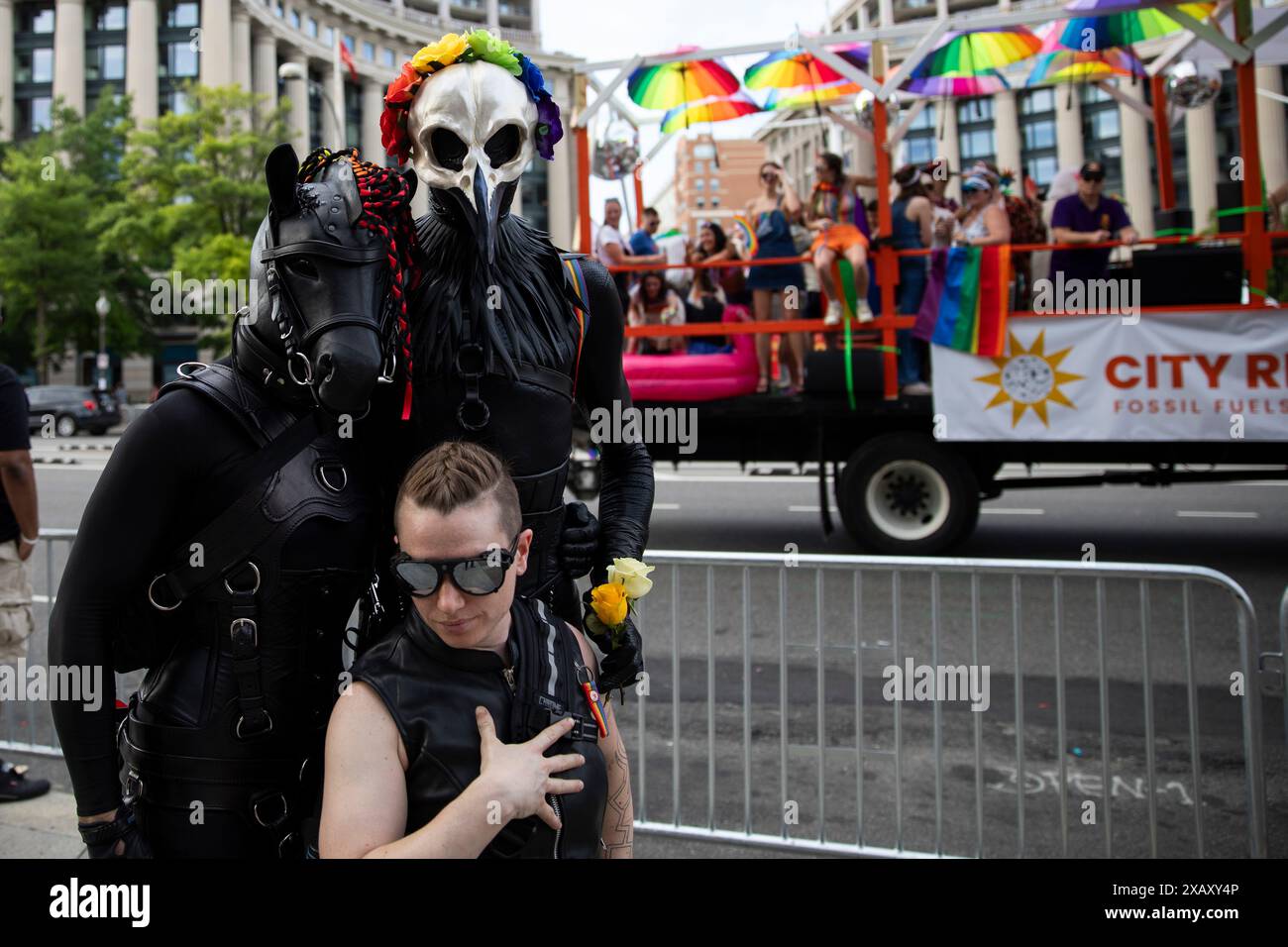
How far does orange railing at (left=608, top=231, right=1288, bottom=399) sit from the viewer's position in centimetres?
726

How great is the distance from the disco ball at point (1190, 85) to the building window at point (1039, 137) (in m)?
50.4

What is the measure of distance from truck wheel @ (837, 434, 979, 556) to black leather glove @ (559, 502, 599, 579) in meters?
6.35

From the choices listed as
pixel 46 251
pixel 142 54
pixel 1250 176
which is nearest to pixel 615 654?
pixel 1250 176

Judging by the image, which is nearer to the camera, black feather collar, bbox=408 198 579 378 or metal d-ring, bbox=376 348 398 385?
metal d-ring, bbox=376 348 398 385

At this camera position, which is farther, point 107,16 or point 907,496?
point 107,16

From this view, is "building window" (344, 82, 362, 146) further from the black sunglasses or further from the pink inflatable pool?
the black sunglasses

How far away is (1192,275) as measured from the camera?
7.30 metres

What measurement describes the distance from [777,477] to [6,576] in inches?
438

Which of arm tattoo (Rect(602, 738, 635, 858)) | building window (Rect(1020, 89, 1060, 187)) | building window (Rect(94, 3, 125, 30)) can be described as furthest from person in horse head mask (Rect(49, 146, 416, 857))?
building window (Rect(94, 3, 125, 30))

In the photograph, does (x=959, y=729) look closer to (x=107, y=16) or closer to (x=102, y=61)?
(x=102, y=61)

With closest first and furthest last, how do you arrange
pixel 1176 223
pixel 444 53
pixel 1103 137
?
pixel 444 53, pixel 1176 223, pixel 1103 137

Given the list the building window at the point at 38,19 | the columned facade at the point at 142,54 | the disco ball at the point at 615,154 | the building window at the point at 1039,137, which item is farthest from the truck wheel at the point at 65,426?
the building window at the point at 1039,137

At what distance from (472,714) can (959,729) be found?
388 cm

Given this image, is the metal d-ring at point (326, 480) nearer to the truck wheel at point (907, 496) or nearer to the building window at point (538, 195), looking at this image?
the truck wheel at point (907, 496)
